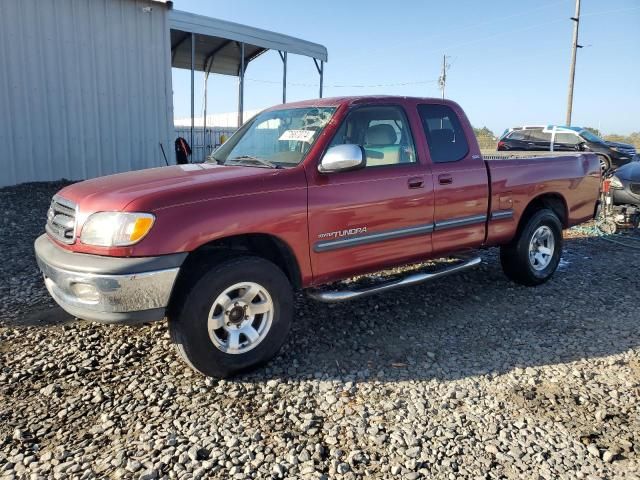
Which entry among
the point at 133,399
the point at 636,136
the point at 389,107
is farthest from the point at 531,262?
the point at 636,136

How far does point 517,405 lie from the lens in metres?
3.18

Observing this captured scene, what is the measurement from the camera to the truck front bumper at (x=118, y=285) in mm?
2971

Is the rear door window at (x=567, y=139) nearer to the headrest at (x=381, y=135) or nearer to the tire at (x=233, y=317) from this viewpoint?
the headrest at (x=381, y=135)

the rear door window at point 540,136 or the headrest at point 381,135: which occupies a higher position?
the rear door window at point 540,136

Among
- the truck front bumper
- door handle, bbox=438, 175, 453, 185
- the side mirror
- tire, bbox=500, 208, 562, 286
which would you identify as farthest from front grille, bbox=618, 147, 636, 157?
the truck front bumper

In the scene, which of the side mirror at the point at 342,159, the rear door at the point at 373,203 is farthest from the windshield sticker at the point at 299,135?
the side mirror at the point at 342,159

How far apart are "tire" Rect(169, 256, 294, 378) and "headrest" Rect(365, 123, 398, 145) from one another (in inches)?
58.4

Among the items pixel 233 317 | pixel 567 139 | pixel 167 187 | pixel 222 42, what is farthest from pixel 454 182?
pixel 567 139

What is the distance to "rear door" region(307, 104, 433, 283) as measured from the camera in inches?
146

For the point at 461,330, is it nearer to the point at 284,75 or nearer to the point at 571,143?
the point at 284,75

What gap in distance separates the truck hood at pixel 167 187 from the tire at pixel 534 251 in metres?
2.94

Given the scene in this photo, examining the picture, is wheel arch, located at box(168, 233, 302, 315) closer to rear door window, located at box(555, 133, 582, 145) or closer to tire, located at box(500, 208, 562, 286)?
tire, located at box(500, 208, 562, 286)

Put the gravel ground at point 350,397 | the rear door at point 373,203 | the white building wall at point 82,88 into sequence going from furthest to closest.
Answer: the white building wall at point 82,88 < the rear door at point 373,203 < the gravel ground at point 350,397

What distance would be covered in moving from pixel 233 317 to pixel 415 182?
189cm
